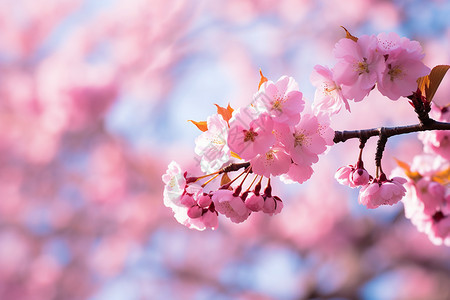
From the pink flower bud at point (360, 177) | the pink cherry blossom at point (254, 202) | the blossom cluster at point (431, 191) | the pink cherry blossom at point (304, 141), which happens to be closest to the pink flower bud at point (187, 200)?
the pink cherry blossom at point (254, 202)

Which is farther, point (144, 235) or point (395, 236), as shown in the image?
point (144, 235)

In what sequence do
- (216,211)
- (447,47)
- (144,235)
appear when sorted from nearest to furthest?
(216,211)
(447,47)
(144,235)

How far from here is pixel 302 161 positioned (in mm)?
1035

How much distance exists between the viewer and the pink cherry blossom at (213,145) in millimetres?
1021

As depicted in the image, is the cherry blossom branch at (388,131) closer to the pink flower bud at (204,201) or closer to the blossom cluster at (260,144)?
the blossom cluster at (260,144)

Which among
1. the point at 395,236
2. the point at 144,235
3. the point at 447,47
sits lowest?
the point at 395,236

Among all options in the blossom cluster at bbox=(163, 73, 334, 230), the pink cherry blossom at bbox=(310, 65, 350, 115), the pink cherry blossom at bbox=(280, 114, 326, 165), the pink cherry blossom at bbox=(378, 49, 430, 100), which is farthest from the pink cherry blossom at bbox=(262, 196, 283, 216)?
the pink cherry blossom at bbox=(378, 49, 430, 100)

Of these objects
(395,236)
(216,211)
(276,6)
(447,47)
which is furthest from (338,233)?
(216,211)

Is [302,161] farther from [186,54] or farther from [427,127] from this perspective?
[186,54]

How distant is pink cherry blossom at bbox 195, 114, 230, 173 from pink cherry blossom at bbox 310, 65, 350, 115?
0.74ft

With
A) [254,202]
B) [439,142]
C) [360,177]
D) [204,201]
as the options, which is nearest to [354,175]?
[360,177]

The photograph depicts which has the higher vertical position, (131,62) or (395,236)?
(131,62)

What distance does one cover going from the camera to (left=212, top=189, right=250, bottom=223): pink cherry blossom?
1050mm

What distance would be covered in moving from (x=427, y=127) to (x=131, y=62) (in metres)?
5.02
